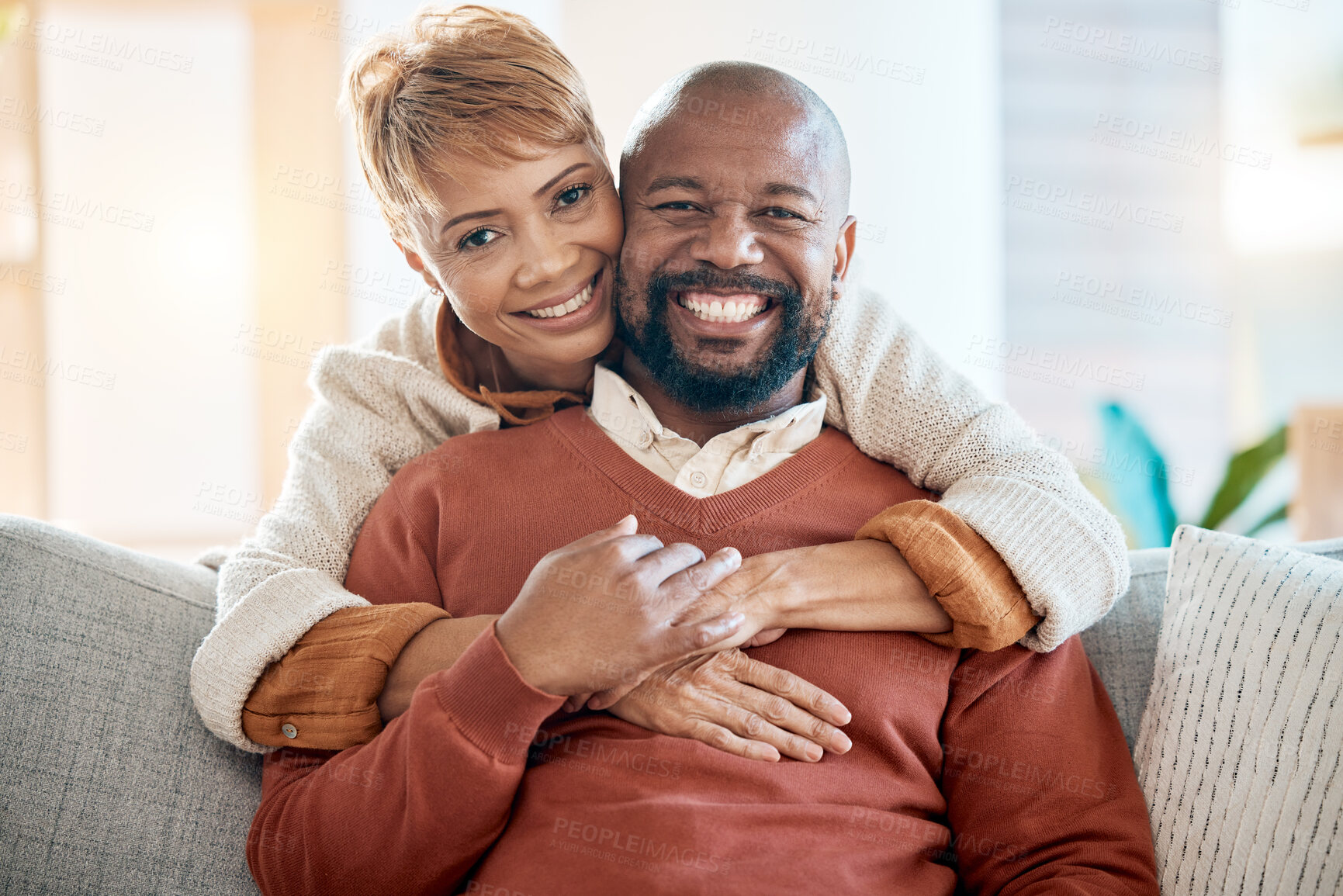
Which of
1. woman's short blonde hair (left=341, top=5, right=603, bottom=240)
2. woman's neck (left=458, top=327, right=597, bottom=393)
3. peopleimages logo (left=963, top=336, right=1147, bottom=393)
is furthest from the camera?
peopleimages logo (left=963, top=336, right=1147, bottom=393)

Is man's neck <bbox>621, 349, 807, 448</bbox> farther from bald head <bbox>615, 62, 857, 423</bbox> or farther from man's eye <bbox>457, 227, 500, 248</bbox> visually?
man's eye <bbox>457, 227, 500, 248</bbox>

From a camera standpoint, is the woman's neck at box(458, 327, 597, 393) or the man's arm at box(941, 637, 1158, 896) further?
the woman's neck at box(458, 327, 597, 393)

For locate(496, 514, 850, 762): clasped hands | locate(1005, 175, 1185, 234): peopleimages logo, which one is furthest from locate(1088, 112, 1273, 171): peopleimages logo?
locate(496, 514, 850, 762): clasped hands

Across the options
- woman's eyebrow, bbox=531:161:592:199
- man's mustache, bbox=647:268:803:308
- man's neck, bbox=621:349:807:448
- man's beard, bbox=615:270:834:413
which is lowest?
man's neck, bbox=621:349:807:448

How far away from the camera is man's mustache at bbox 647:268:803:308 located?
1343mm

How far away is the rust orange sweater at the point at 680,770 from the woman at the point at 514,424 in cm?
5

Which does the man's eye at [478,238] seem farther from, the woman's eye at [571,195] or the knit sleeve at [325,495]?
the knit sleeve at [325,495]

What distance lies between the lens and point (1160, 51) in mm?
3889

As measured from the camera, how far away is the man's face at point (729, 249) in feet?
4.36

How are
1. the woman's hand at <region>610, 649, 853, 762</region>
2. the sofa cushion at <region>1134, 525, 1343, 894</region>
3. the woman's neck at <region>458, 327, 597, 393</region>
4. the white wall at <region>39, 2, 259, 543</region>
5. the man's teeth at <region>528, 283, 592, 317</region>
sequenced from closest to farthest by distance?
the sofa cushion at <region>1134, 525, 1343, 894</region> → the woman's hand at <region>610, 649, 853, 762</region> → the man's teeth at <region>528, 283, 592, 317</region> → the woman's neck at <region>458, 327, 597, 393</region> → the white wall at <region>39, 2, 259, 543</region>

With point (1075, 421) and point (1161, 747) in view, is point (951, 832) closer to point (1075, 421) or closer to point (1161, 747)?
point (1161, 747)

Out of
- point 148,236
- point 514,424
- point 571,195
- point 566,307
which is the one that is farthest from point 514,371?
point 148,236

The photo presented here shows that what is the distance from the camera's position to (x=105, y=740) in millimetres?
1215

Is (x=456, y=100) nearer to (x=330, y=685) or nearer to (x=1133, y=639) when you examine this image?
(x=330, y=685)
